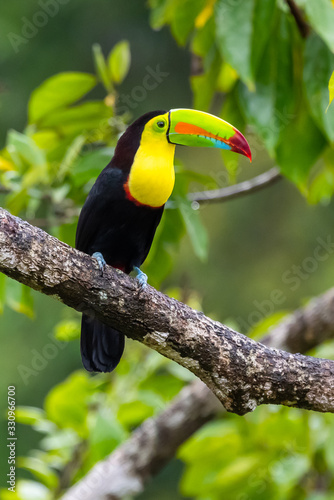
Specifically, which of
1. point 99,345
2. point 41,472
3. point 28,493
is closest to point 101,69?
point 99,345

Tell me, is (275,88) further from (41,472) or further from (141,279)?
(41,472)

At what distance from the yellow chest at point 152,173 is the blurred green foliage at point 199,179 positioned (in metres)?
0.29

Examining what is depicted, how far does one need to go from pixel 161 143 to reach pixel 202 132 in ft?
0.55

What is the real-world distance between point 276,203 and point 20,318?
11.7ft

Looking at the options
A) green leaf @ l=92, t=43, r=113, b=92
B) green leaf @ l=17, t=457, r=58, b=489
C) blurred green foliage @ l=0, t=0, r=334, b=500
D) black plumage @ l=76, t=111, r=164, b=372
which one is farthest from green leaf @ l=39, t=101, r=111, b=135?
green leaf @ l=17, t=457, r=58, b=489

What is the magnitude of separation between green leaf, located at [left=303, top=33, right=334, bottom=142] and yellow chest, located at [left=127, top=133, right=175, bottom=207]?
22.1 inches

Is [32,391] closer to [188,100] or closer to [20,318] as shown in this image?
[20,318]

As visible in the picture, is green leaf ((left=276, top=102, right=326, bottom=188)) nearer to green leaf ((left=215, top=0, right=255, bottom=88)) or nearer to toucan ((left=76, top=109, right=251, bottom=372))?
toucan ((left=76, top=109, right=251, bottom=372))

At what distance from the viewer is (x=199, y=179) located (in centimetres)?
311

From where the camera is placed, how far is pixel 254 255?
9422mm

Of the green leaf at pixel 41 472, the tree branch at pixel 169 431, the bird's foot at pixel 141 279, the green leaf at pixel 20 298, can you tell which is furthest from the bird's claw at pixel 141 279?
the green leaf at pixel 41 472

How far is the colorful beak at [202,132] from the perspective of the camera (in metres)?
2.72

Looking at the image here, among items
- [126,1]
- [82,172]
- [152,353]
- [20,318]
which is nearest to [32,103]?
[82,172]

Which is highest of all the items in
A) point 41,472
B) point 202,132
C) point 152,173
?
point 202,132
